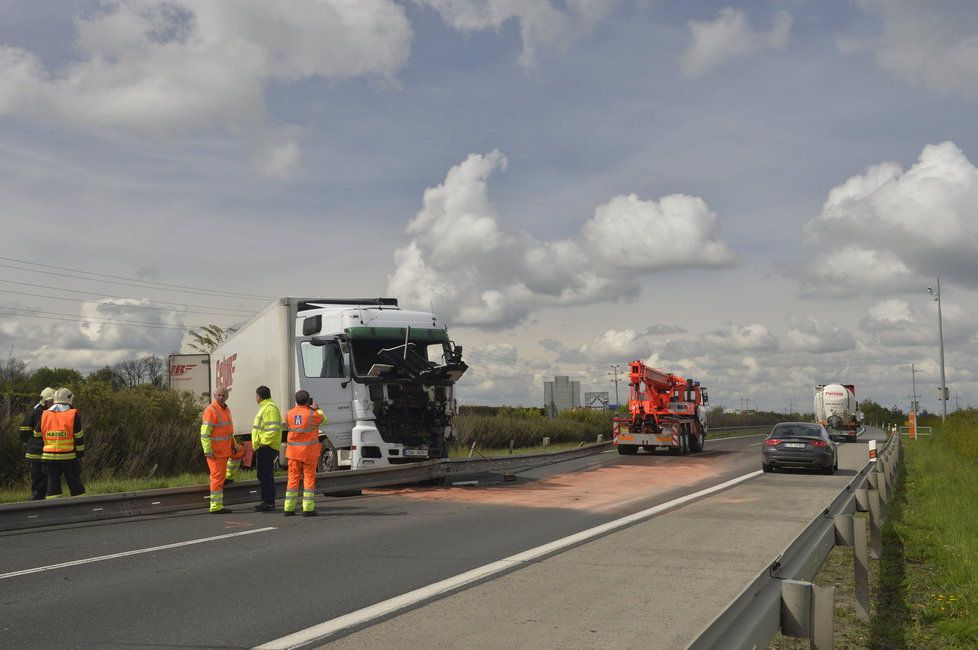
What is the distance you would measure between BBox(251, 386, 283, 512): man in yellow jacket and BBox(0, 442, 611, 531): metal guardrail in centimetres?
66

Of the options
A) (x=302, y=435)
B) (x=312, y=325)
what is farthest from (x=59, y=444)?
(x=312, y=325)

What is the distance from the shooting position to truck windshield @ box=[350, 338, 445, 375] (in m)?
16.9

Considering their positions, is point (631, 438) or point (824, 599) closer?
point (824, 599)

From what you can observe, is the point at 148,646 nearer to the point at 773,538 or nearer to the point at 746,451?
the point at 773,538

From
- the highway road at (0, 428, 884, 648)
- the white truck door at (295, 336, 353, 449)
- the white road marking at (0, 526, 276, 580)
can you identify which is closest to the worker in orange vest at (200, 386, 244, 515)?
the highway road at (0, 428, 884, 648)

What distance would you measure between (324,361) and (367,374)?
35.6 inches

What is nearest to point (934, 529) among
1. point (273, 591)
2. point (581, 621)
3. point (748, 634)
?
point (581, 621)

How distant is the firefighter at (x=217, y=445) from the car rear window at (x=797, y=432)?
14.4 meters

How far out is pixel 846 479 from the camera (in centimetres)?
2059

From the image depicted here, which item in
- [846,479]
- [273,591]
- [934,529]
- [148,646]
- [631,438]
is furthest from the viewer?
[631,438]

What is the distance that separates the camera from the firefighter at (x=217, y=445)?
12.4 meters

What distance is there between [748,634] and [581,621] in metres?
3.28

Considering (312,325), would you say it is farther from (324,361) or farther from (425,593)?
(425,593)

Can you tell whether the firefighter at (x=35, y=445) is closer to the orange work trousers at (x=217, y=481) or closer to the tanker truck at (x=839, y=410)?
the orange work trousers at (x=217, y=481)
